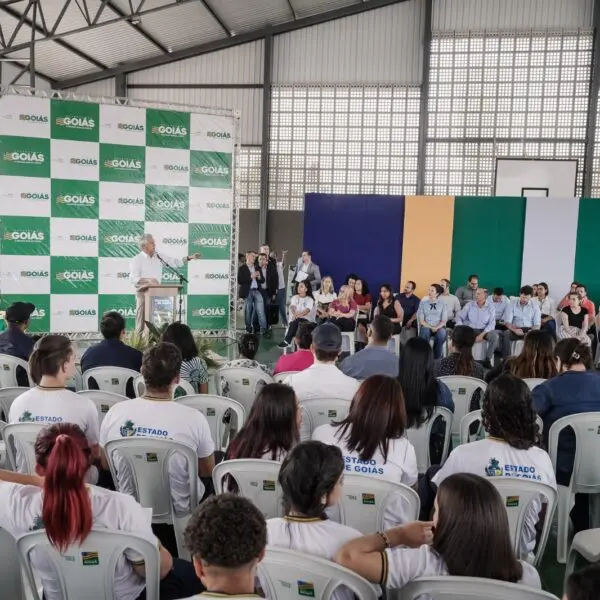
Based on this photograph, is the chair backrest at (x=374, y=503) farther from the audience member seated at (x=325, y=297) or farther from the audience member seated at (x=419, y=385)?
the audience member seated at (x=325, y=297)

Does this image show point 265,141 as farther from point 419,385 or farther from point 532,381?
point 419,385

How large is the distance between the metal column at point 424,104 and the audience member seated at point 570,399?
36.1 feet

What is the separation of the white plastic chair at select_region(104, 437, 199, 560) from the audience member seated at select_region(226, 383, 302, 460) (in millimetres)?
256

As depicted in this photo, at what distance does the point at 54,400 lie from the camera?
2963 millimetres

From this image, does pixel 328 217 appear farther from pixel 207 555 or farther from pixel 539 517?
pixel 207 555

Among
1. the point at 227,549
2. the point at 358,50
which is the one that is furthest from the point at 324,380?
the point at 358,50

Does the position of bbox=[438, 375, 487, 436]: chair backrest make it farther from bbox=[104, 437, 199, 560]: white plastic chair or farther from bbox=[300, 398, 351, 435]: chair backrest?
bbox=[104, 437, 199, 560]: white plastic chair

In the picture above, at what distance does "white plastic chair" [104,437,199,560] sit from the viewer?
8.52ft

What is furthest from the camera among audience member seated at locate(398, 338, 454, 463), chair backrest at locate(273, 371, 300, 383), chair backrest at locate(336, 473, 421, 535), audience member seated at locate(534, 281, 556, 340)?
audience member seated at locate(534, 281, 556, 340)

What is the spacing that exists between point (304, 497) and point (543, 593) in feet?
2.04

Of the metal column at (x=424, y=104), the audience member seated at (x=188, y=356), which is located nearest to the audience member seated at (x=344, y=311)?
the audience member seated at (x=188, y=356)

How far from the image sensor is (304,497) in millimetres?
1726

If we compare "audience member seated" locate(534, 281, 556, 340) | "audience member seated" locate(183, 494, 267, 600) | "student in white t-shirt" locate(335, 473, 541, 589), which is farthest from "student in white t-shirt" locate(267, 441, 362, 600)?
"audience member seated" locate(534, 281, 556, 340)

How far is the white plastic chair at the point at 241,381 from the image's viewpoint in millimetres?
4262
